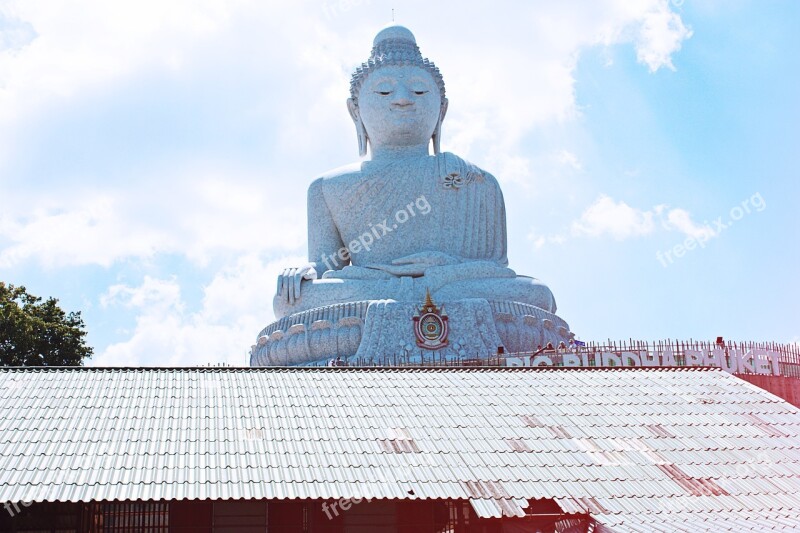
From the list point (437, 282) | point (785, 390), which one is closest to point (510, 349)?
point (437, 282)

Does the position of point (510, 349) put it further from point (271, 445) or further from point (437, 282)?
point (271, 445)

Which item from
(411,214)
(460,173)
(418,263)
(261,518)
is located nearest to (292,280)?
(418,263)

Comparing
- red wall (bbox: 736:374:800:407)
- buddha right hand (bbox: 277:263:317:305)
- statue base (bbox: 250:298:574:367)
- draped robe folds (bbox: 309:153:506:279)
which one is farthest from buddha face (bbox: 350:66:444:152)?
red wall (bbox: 736:374:800:407)

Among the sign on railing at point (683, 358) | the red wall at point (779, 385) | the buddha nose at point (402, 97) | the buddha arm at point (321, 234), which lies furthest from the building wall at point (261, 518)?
the buddha nose at point (402, 97)

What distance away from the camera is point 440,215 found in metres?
23.8

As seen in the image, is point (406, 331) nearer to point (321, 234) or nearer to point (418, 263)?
point (418, 263)

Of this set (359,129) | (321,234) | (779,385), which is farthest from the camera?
(359,129)

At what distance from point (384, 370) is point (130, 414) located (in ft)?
9.34

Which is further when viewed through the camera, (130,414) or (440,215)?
(440,215)

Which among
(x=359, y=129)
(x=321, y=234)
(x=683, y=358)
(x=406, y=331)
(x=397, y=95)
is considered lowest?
(x=683, y=358)

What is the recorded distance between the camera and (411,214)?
934 inches

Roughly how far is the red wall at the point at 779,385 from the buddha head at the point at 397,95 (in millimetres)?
10216

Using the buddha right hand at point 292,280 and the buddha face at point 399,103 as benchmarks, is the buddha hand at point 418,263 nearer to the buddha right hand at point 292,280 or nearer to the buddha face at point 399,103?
the buddha right hand at point 292,280

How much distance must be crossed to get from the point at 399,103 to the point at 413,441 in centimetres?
1509
